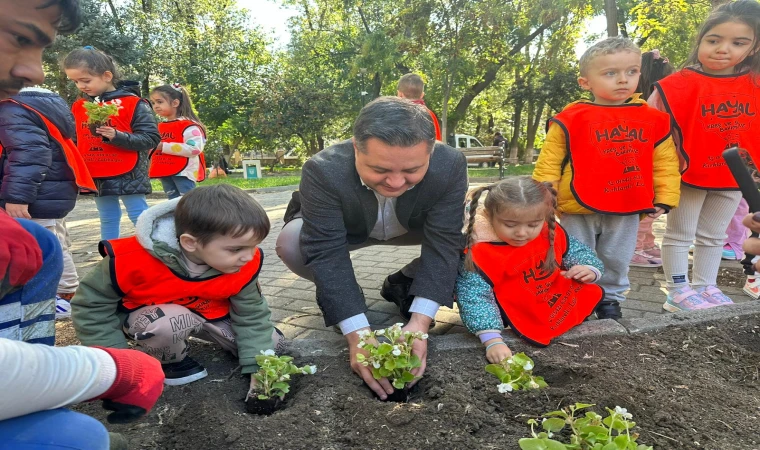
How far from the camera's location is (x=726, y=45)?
288 centimetres

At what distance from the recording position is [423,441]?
1.68 meters

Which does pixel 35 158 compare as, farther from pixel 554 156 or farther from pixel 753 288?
pixel 753 288

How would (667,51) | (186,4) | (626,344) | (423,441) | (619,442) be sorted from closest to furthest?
(619,442)
(423,441)
(626,344)
(667,51)
(186,4)

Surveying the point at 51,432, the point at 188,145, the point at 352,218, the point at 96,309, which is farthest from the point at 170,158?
the point at 51,432

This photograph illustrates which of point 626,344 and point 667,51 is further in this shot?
point 667,51

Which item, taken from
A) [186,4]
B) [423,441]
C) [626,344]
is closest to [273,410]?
[423,441]

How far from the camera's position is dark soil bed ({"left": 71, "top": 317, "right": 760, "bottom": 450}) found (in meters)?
1.71

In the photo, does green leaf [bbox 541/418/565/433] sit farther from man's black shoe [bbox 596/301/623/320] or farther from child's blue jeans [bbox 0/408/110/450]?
man's black shoe [bbox 596/301/623/320]

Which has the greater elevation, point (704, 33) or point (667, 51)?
point (667, 51)

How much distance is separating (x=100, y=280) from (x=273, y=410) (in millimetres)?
852

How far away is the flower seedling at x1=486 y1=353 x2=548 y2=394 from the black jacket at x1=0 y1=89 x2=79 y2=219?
2697 millimetres

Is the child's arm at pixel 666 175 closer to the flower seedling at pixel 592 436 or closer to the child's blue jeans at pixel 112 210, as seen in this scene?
the flower seedling at pixel 592 436

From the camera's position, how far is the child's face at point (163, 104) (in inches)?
201

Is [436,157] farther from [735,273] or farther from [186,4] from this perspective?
[186,4]
